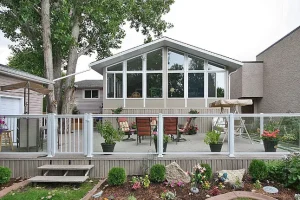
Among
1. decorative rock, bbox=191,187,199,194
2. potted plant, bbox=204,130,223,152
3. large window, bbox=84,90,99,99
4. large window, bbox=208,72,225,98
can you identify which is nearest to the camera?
decorative rock, bbox=191,187,199,194

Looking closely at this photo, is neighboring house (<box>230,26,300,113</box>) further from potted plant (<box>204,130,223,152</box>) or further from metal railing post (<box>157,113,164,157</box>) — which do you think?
metal railing post (<box>157,113,164,157</box>)

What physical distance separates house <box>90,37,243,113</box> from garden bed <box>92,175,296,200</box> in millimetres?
7501

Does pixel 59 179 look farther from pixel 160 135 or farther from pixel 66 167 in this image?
pixel 160 135

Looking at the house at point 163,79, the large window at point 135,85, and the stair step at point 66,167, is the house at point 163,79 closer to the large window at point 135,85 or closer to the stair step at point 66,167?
the large window at point 135,85

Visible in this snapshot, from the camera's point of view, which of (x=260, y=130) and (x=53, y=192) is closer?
(x=53, y=192)

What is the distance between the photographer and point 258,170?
497 centimetres

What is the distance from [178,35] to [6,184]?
1964 centimetres

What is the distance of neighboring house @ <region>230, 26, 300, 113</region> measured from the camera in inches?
556

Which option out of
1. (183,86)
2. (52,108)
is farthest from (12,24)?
(183,86)

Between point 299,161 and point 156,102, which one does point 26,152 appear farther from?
point 156,102

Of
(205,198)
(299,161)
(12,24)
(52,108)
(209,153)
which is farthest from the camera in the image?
(12,24)

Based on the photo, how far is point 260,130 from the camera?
22.3ft

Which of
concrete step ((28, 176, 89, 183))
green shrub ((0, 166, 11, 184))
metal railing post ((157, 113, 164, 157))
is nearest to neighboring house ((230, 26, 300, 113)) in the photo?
metal railing post ((157, 113, 164, 157))

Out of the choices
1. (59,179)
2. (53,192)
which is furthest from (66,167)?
(53,192)
